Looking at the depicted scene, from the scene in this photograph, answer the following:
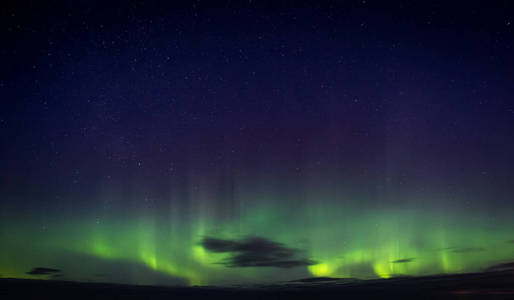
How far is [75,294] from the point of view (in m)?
54.5

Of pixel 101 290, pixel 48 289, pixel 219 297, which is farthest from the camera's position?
pixel 219 297

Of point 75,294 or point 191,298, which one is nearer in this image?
point 75,294

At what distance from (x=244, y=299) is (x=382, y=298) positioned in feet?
190

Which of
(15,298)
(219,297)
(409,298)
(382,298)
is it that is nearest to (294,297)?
(219,297)

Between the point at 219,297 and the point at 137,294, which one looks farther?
the point at 219,297

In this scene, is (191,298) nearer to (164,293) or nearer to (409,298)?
(164,293)

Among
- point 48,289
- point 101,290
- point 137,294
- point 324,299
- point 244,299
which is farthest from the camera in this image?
point 244,299

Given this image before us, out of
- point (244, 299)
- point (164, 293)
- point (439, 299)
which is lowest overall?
point (244, 299)

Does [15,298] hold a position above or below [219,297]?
above

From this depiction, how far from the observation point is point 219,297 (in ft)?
273

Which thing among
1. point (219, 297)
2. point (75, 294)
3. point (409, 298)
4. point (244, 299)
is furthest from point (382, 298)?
point (244, 299)

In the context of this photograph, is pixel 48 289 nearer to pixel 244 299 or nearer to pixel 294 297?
pixel 294 297

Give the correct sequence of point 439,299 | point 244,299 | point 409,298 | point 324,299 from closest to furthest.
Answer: point 439,299 → point 409,298 → point 324,299 → point 244,299

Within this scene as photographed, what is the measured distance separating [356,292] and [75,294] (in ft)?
130
